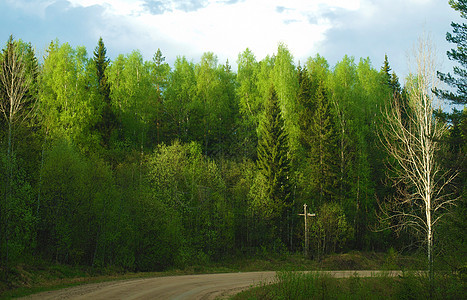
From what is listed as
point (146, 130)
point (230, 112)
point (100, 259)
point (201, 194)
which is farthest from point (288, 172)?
point (100, 259)

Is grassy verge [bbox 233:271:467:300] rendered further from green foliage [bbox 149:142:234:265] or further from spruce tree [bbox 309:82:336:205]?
Answer: spruce tree [bbox 309:82:336:205]

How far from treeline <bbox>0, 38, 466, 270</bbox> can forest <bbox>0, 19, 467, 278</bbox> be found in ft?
0.43

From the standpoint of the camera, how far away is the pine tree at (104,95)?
3697 cm

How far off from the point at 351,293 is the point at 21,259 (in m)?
16.0

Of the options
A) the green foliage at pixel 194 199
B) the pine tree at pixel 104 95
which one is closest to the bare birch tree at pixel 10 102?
the green foliage at pixel 194 199

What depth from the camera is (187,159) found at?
33.0 m

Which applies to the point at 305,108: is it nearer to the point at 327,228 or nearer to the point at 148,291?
the point at 327,228

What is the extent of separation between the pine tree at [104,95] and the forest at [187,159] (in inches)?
7.9

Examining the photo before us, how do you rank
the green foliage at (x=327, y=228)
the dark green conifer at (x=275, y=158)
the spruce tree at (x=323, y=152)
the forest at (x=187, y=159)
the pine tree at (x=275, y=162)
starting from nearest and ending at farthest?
the forest at (x=187, y=159), the green foliage at (x=327, y=228), the pine tree at (x=275, y=162), the dark green conifer at (x=275, y=158), the spruce tree at (x=323, y=152)

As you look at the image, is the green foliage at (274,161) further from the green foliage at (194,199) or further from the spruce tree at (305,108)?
the green foliage at (194,199)

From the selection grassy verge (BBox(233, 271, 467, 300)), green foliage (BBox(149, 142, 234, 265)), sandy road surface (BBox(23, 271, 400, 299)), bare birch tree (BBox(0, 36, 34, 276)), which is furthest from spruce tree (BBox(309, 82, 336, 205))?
bare birch tree (BBox(0, 36, 34, 276))

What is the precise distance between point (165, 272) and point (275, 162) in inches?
640

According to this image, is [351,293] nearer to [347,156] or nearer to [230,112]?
[347,156]

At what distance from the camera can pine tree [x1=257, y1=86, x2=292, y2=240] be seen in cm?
3522
